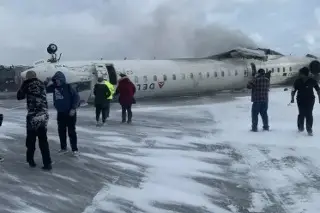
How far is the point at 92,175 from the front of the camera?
28.2 ft

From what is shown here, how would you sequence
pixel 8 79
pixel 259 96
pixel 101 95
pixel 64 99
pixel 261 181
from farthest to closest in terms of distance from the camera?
pixel 8 79
pixel 101 95
pixel 259 96
pixel 64 99
pixel 261 181

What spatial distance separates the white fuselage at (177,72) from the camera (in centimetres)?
2334

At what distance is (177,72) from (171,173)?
61.7 ft

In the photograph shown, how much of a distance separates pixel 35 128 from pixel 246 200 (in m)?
3.70

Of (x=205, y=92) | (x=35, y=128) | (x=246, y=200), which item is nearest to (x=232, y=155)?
(x=246, y=200)

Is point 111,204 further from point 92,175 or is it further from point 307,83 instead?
point 307,83

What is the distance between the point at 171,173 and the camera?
874 centimetres

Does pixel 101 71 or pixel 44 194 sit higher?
pixel 101 71

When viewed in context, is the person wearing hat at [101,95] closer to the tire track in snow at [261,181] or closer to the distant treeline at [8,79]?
the tire track in snow at [261,181]

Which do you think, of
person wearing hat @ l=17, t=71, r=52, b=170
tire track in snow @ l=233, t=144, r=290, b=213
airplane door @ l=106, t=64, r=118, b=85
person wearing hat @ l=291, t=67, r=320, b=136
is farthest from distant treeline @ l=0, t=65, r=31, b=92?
person wearing hat @ l=17, t=71, r=52, b=170

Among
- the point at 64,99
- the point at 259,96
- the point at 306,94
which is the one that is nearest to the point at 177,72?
the point at 259,96

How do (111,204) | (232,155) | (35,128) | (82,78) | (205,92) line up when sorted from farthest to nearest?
(205,92), (82,78), (232,155), (35,128), (111,204)

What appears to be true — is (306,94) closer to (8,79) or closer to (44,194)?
(44,194)

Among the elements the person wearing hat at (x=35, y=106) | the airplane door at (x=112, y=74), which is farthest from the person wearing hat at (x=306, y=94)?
the airplane door at (x=112, y=74)
